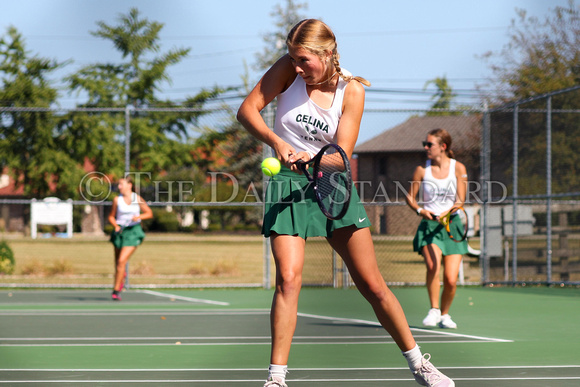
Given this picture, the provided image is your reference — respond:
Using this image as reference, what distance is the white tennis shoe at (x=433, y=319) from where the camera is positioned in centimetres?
838

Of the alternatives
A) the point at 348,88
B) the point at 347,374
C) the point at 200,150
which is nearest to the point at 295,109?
the point at 348,88

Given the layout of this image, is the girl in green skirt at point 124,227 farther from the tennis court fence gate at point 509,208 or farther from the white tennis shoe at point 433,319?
the white tennis shoe at point 433,319

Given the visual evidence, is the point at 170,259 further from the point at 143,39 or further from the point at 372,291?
the point at 372,291

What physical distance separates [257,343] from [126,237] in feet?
18.9

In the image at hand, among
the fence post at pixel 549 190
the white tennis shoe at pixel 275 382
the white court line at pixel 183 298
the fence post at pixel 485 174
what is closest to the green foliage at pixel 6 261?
the white court line at pixel 183 298

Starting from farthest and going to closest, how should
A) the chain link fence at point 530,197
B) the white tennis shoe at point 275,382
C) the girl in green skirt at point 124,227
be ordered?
the chain link fence at point 530,197 < the girl in green skirt at point 124,227 < the white tennis shoe at point 275,382

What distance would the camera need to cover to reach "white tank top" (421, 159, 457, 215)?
8391 mm

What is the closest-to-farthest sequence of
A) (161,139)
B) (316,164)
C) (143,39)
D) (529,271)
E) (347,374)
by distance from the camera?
(316,164) → (347,374) → (529,271) → (161,139) → (143,39)

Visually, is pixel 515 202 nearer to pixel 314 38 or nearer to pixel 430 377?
pixel 430 377

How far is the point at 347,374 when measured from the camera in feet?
18.4

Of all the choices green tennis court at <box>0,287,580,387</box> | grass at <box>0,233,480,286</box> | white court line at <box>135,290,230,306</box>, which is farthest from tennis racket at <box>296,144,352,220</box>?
grass at <box>0,233,480,286</box>

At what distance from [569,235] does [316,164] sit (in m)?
12.4

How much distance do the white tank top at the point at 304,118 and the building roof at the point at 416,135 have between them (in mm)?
10449

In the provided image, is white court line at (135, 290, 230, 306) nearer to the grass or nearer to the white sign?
the grass
